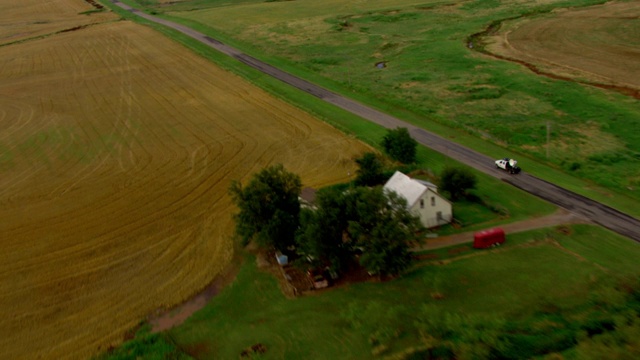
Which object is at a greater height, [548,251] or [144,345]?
[548,251]

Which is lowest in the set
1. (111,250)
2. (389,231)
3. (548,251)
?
(111,250)

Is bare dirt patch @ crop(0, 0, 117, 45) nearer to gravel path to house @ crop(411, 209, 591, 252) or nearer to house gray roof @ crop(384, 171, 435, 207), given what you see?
house gray roof @ crop(384, 171, 435, 207)

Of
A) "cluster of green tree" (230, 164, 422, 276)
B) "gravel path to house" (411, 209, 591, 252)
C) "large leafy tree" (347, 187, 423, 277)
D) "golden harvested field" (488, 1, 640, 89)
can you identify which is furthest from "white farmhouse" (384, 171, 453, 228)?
"golden harvested field" (488, 1, 640, 89)

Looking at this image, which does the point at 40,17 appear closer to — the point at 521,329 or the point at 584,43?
the point at 584,43

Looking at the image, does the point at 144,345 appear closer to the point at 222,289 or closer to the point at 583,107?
the point at 222,289

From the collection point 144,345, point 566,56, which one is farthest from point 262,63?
point 144,345

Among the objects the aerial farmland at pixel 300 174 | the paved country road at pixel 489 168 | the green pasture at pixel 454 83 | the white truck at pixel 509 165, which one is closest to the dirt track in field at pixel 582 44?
the aerial farmland at pixel 300 174
